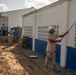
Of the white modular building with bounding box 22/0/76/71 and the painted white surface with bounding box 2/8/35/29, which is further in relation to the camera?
the painted white surface with bounding box 2/8/35/29

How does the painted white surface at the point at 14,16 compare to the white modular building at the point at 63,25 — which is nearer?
the white modular building at the point at 63,25

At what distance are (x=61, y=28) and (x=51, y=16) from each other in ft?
5.82

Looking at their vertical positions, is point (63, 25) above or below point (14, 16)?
below

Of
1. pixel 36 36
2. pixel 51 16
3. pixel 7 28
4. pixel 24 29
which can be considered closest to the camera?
pixel 51 16

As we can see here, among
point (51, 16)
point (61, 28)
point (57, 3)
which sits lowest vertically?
point (61, 28)

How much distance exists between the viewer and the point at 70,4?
8.41 meters

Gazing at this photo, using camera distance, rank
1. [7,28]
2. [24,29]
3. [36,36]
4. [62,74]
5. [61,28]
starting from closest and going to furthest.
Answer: [62,74] → [61,28] → [36,36] → [24,29] → [7,28]

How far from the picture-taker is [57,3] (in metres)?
9.62

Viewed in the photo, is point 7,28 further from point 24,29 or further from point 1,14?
point 24,29

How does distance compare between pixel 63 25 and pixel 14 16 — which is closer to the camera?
pixel 63 25

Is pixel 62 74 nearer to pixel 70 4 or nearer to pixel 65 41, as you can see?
pixel 65 41

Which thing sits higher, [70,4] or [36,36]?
[70,4]

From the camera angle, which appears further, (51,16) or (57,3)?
(51,16)

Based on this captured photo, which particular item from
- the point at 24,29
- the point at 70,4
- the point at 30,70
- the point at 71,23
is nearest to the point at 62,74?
the point at 30,70
